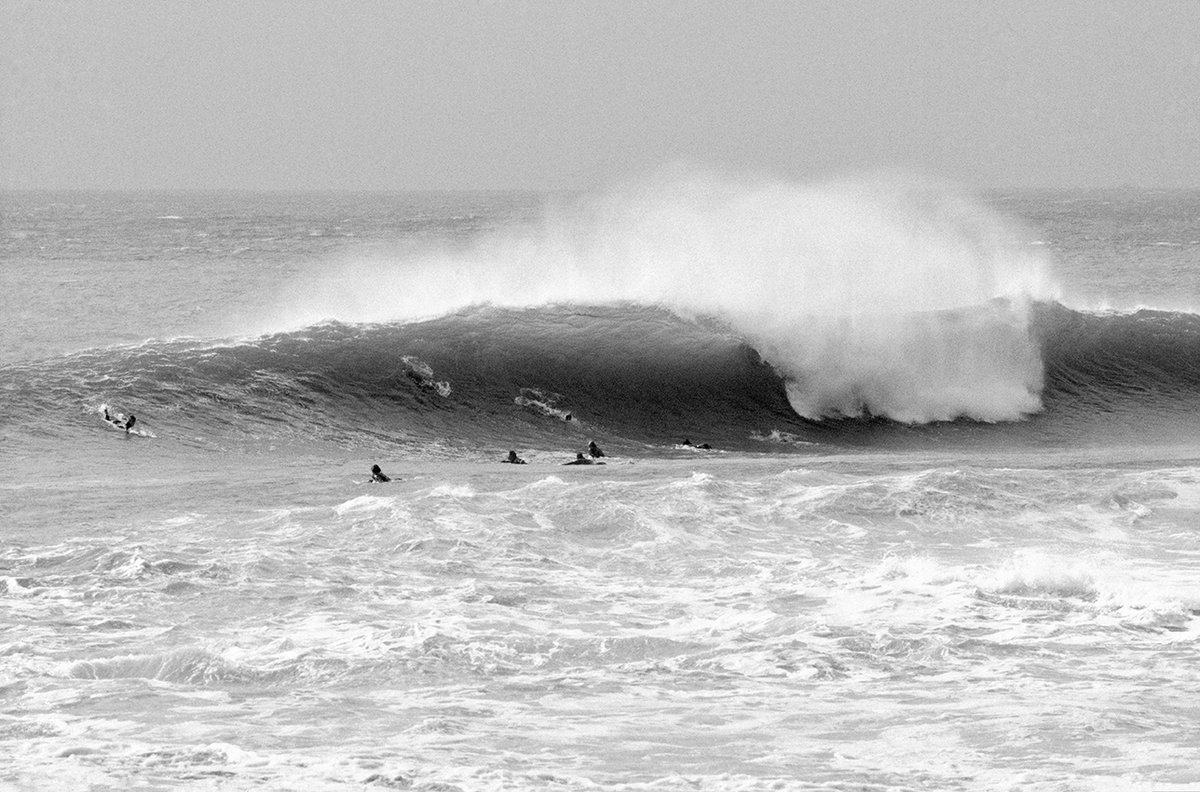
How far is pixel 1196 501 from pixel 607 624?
25.8 ft

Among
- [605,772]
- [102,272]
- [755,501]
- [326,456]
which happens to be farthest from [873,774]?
[102,272]

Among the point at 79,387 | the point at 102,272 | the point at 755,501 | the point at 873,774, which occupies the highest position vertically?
the point at 102,272

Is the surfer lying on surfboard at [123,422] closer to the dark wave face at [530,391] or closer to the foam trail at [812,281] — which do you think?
the dark wave face at [530,391]

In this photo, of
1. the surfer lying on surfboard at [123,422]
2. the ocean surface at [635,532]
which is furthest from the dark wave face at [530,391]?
the surfer lying on surfboard at [123,422]

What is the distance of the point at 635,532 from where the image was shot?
522 inches

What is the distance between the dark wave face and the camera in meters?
20.9

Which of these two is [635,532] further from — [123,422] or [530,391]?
[530,391]

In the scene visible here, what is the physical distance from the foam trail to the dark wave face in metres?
0.58

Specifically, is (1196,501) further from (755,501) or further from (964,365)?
(964,365)

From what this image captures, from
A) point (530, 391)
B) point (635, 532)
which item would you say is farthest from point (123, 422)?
point (635, 532)

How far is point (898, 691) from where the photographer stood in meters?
8.74

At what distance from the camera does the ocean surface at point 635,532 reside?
7859mm

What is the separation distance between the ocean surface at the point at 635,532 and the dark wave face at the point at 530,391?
97 mm

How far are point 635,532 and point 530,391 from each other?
34.1ft
